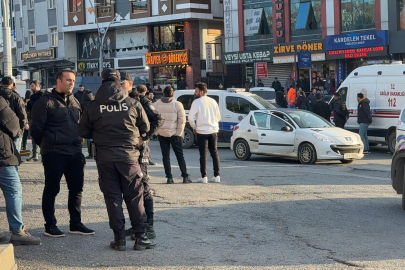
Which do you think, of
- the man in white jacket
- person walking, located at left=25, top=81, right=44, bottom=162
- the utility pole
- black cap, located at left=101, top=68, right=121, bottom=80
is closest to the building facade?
the utility pole

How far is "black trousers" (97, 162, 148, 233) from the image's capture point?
22.0ft

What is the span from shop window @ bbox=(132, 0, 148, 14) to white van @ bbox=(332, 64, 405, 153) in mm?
27972

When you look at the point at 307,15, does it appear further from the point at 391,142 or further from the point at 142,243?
the point at 142,243

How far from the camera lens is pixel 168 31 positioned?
4541 cm

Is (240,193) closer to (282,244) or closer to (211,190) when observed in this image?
(211,190)

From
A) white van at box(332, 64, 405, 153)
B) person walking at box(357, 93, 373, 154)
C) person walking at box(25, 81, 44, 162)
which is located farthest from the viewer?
person walking at box(357, 93, 373, 154)

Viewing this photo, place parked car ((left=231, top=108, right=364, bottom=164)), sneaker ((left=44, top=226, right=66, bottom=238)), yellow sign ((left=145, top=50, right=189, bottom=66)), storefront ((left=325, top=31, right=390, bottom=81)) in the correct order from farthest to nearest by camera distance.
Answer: yellow sign ((left=145, top=50, right=189, bottom=66)), storefront ((left=325, top=31, right=390, bottom=81)), parked car ((left=231, top=108, right=364, bottom=164)), sneaker ((left=44, top=226, right=66, bottom=238))

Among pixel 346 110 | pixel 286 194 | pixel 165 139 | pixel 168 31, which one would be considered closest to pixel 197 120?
pixel 165 139

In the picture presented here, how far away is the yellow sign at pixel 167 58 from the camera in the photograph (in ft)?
144

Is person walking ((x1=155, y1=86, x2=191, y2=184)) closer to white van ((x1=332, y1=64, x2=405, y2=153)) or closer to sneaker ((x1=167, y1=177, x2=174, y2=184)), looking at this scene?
sneaker ((x1=167, y1=177, x2=174, y2=184))

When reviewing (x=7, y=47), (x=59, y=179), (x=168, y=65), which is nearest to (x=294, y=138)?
(x=59, y=179)

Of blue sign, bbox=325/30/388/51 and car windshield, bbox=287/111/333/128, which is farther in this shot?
blue sign, bbox=325/30/388/51

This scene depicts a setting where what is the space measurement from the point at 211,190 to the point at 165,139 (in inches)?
55.8

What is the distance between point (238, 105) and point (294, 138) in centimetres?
440
